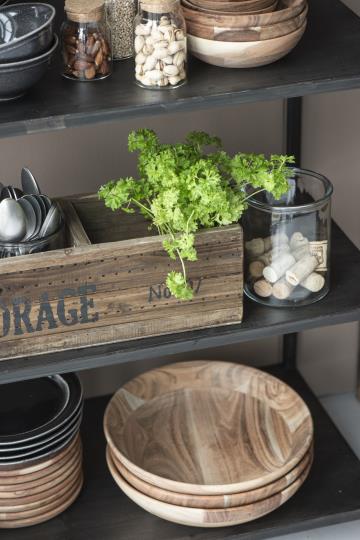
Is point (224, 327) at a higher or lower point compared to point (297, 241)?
lower

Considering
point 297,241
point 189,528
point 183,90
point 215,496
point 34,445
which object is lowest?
point 189,528

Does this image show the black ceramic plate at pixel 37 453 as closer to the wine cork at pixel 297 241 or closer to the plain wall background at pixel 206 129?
the plain wall background at pixel 206 129

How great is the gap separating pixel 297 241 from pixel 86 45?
0.56m

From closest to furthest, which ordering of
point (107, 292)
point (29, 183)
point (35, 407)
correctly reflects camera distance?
point (107, 292) < point (29, 183) < point (35, 407)

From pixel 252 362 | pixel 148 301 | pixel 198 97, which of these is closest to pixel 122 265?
pixel 148 301

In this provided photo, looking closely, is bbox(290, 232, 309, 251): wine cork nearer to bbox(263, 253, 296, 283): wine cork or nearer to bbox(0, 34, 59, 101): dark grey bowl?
bbox(263, 253, 296, 283): wine cork

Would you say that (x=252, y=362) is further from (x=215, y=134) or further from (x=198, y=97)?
(x=198, y=97)

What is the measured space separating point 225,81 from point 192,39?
0.09 m

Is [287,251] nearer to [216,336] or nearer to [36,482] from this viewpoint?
[216,336]

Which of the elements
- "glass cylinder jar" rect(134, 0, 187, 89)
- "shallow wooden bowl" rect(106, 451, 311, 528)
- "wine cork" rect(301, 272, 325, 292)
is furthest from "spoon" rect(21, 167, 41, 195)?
"shallow wooden bowl" rect(106, 451, 311, 528)

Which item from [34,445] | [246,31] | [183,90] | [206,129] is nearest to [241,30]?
[246,31]

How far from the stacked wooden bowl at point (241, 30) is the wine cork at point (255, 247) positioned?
0.36m

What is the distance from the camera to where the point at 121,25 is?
170cm

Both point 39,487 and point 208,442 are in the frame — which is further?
point 208,442
